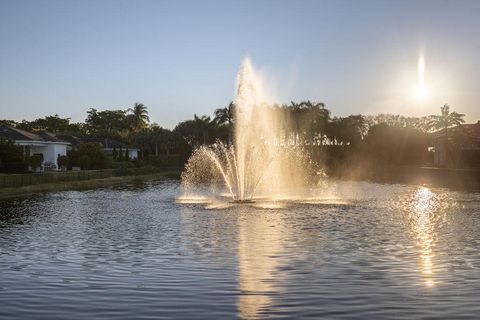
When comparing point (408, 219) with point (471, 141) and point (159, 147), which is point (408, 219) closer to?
point (471, 141)


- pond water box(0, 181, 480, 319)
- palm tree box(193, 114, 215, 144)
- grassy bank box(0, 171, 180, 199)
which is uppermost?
palm tree box(193, 114, 215, 144)

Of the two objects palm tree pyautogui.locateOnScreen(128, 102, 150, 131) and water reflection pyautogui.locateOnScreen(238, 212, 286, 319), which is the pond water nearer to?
water reflection pyautogui.locateOnScreen(238, 212, 286, 319)

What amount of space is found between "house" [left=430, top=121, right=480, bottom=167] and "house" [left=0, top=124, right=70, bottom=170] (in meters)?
55.8

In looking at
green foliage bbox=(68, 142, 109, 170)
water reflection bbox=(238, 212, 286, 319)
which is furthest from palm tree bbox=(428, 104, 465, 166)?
water reflection bbox=(238, 212, 286, 319)

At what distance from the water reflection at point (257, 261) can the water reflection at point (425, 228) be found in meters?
3.71

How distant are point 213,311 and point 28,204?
3043 centimetres

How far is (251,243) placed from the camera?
1984 centimetres

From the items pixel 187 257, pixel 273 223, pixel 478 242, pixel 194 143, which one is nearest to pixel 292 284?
pixel 187 257

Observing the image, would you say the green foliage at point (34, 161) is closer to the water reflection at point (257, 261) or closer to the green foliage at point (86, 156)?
the green foliage at point (86, 156)

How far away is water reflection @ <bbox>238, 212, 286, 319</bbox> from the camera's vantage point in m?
11.8

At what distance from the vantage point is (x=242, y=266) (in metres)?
15.6

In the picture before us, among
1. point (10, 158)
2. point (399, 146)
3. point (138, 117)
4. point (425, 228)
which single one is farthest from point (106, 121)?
point (425, 228)

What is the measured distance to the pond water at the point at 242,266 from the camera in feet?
37.3

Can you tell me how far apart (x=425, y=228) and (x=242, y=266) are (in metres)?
11.2
